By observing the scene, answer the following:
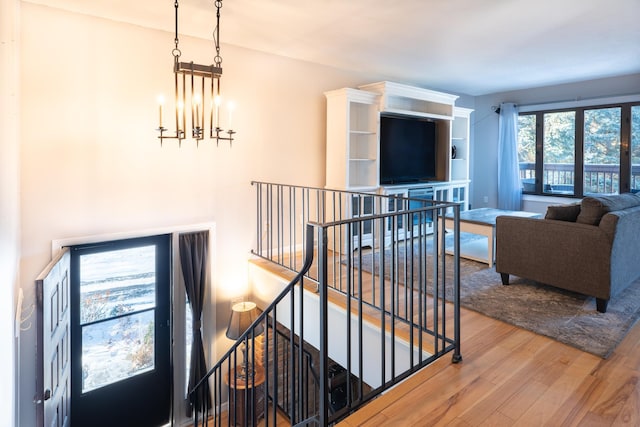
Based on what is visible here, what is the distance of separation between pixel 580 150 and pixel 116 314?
6.98 meters

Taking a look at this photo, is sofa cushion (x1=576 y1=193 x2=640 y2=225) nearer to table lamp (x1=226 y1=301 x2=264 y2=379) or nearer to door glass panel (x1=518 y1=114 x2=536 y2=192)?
table lamp (x1=226 y1=301 x2=264 y2=379)

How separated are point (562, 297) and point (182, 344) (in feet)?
12.4

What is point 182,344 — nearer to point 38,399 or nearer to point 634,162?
point 38,399

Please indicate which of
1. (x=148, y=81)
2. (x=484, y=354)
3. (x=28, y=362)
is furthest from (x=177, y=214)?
(x=484, y=354)

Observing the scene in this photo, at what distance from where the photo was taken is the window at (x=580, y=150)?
5.88 meters

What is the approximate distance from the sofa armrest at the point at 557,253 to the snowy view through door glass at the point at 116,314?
11.6ft

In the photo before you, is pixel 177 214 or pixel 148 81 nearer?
pixel 148 81

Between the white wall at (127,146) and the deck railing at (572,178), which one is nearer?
the white wall at (127,146)

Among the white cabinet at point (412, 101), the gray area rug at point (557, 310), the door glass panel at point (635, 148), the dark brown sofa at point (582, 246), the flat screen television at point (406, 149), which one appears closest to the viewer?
the gray area rug at point (557, 310)

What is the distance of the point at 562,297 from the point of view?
3422 mm

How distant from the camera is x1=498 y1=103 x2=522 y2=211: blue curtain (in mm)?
6852

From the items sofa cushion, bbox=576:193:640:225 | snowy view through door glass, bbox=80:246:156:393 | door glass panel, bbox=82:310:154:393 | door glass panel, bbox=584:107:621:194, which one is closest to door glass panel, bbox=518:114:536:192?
door glass panel, bbox=584:107:621:194

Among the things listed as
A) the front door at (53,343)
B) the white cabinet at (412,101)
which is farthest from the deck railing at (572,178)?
the front door at (53,343)

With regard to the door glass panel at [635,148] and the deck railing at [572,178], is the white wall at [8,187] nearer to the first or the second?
the deck railing at [572,178]
